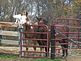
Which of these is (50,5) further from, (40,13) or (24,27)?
(24,27)

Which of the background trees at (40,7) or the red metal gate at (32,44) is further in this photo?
the background trees at (40,7)

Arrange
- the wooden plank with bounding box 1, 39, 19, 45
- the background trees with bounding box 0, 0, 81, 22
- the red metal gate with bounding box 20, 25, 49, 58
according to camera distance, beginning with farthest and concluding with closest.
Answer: the background trees with bounding box 0, 0, 81, 22
the wooden plank with bounding box 1, 39, 19, 45
the red metal gate with bounding box 20, 25, 49, 58

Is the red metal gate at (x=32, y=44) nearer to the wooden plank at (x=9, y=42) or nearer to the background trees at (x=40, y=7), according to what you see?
the wooden plank at (x=9, y=42)

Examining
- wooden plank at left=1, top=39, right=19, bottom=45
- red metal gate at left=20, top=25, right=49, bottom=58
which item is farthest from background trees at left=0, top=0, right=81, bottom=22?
red metal gate at left=20, top=25, right=49, bottom=58

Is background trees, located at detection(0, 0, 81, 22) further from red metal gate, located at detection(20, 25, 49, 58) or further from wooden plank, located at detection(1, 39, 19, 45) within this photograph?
red metal gate, located at detection(20, 25, 49, 58)

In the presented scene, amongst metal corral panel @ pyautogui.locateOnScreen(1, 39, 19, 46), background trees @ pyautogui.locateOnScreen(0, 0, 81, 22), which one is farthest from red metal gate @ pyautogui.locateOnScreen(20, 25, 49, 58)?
background trees @ pyautogui.locateOnScreen(0, 0, 81, 22)

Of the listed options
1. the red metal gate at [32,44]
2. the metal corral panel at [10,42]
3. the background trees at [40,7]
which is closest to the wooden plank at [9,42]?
→ the metal corral panel at [10,42]

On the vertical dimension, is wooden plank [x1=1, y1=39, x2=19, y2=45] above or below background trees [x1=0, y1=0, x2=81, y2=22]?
below

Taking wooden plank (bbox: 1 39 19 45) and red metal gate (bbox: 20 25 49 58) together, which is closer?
red metal gate (bbox: 20 25 49 58)

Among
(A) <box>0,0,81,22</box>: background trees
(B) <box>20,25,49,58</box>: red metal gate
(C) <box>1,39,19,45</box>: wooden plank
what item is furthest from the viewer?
(A) <box>0,0,81,22</box>: background trees

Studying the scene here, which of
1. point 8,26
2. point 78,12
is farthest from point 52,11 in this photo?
point 8,26

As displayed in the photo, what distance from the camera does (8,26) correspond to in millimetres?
15258

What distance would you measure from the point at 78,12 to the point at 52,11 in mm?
3661

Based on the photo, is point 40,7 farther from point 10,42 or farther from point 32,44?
point 32,44
